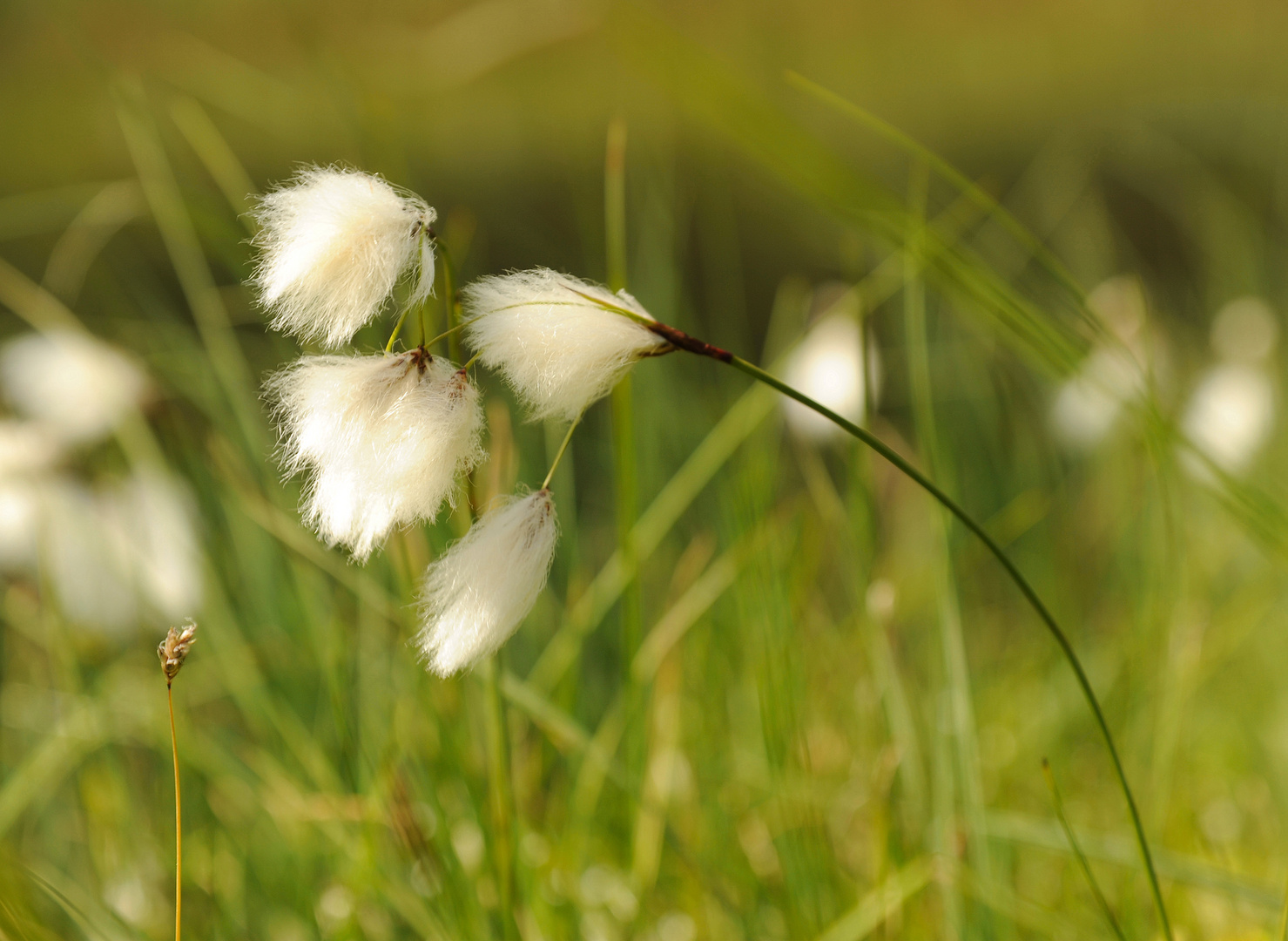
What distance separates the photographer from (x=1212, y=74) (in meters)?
4.44

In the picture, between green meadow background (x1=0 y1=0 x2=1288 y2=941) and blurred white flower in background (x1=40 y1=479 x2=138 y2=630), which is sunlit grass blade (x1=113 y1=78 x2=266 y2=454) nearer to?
green meadow background (x1=0 y1=0 x2=1288 y2=941)

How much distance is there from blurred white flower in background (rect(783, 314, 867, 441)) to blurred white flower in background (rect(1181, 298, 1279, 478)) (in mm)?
481

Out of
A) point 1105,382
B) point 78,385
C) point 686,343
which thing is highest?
point 1105,382

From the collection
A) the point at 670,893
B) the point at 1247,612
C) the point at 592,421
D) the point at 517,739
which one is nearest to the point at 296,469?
the point at 670,893

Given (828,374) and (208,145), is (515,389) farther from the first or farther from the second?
(828,374)

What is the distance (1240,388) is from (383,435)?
1.48m

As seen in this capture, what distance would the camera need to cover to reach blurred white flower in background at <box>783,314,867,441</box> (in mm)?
1203

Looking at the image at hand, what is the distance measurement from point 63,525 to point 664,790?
79 centimetres

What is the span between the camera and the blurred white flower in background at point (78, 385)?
995mm

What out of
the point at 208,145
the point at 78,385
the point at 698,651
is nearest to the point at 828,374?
the point at 698,651

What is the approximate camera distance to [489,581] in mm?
361

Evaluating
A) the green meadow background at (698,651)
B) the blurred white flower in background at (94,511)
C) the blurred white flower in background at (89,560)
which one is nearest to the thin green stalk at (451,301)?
the green meadow background at (698,651)

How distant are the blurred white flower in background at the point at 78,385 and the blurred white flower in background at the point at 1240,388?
1320mm

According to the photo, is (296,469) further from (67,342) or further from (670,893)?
(67,342)
